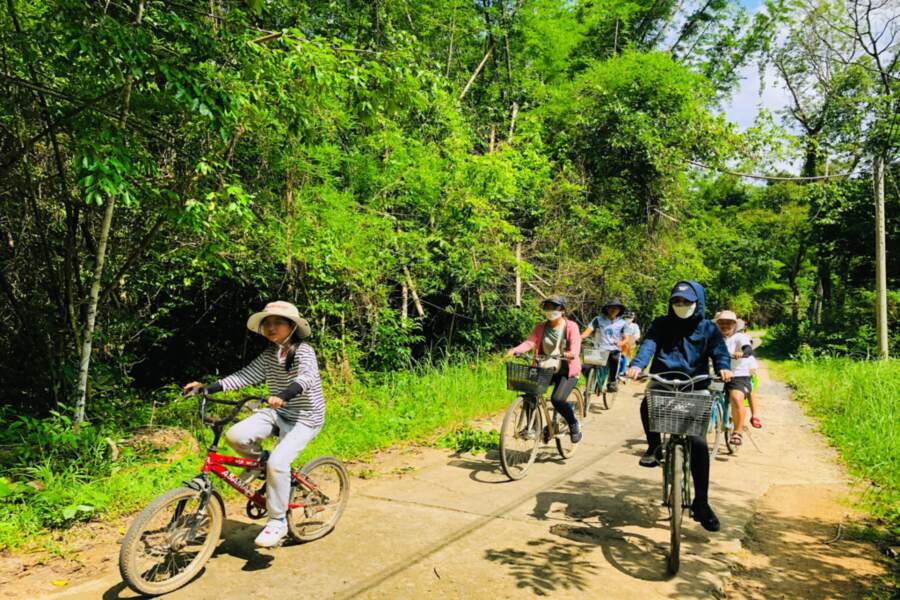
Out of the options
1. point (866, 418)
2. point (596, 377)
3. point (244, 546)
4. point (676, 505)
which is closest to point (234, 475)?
point (244, 546)

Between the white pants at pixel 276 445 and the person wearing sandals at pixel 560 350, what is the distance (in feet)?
11.0

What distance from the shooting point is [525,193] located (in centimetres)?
1520

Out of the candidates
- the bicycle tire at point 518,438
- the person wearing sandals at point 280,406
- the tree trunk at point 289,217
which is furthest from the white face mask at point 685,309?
the tree trunk at point 289,217

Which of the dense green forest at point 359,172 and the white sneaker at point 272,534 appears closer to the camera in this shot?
the white sneaker at point 272,534

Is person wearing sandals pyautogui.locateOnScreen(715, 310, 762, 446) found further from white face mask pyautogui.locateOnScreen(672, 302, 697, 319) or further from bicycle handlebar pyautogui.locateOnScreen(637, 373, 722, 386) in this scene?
bicycle handlebar pyautogui.locateOnScreen(637, 373, 722, 386)

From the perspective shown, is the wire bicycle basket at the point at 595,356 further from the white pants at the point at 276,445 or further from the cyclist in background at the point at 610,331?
the white pants at the point at 276,445

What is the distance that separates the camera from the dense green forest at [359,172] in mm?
6164

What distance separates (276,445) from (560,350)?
393 cm

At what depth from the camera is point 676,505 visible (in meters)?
4.38

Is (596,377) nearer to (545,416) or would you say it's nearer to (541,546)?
(545,416)

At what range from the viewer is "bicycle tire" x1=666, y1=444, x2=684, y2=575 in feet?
14.0

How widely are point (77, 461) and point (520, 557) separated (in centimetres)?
447

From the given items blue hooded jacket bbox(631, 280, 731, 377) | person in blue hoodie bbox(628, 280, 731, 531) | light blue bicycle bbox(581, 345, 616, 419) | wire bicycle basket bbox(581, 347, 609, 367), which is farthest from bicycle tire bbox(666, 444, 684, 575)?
wire bicycle basket bbox(581, 347, 609, 367)

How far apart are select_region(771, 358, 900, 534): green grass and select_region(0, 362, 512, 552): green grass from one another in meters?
5.16
